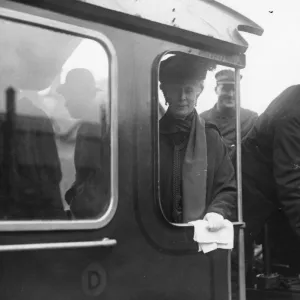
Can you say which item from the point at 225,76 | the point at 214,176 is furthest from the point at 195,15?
the point at 214,176

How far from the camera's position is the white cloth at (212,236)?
2768 mm

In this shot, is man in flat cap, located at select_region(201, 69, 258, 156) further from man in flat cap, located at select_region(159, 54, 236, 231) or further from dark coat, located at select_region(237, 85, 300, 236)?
man in flat cap, located at select_region(159, 54, 236, 231)

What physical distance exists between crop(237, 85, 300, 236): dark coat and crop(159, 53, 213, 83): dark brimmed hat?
0.79 meters

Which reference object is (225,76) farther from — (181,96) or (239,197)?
(239,197)

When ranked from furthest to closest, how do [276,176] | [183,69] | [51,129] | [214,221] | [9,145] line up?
1. [276,176]
2. [183,69]
3. [214,221]
4. [51,129]
5. [9,145]

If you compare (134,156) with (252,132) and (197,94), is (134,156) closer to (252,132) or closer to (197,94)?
(197,94)

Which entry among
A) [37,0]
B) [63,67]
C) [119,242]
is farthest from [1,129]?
[119,242]

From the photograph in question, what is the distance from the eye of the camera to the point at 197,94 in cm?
→ 308

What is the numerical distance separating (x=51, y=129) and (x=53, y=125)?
0.06 ft

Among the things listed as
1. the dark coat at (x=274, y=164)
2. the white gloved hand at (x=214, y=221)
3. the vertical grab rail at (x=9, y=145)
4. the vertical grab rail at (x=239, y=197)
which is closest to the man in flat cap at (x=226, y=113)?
the dark coat at (x=274, y=164)

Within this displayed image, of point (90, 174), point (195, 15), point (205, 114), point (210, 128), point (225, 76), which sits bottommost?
point (90, 174)

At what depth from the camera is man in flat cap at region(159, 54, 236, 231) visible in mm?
2898

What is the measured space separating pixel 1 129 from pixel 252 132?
2111 millimetres

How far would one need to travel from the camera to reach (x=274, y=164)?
11.5 ft
